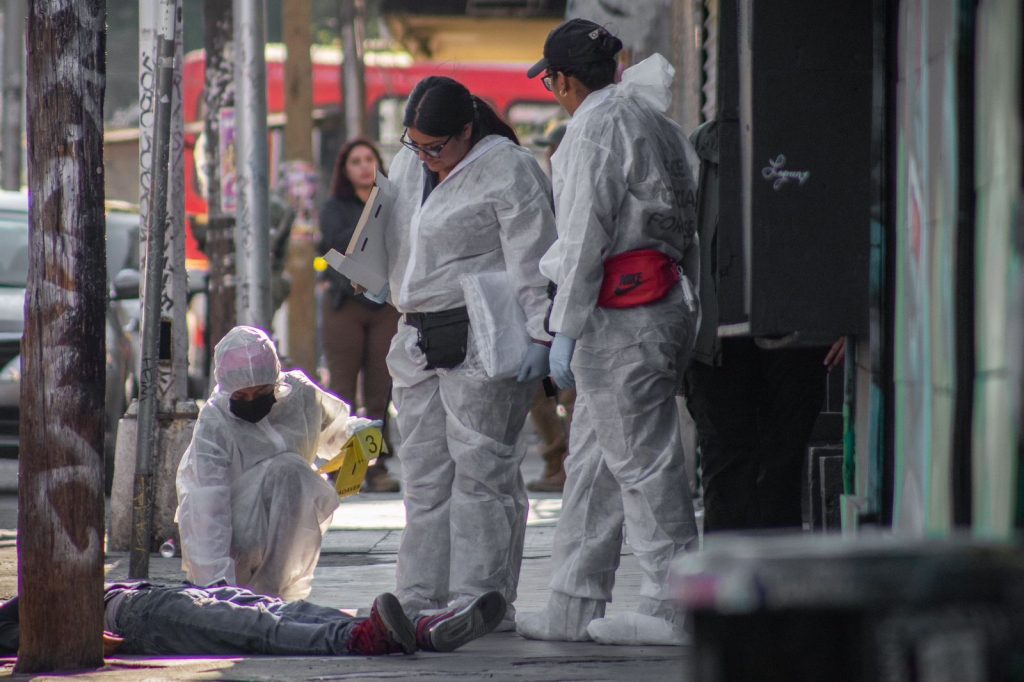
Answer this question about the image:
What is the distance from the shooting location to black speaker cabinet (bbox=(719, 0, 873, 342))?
18.2 feet

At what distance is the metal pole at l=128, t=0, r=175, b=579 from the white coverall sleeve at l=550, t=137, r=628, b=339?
2.16 meters

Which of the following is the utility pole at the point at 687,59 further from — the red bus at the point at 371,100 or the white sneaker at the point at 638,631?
the red bus at the point at 371,100

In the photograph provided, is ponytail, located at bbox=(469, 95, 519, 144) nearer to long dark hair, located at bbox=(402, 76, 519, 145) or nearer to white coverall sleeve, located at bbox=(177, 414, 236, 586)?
long dark hair, located at bbox=(402, 76, 519, 145)

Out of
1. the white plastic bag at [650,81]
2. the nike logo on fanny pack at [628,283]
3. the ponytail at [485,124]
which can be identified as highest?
the white plastic bag at [650,81]

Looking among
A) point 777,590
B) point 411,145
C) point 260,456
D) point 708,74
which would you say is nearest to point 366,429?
point 260,456

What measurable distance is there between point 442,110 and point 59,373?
1636 millimetres

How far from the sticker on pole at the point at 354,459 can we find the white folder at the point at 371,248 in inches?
22.9

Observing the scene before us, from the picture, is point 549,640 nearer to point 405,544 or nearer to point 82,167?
point 405,544

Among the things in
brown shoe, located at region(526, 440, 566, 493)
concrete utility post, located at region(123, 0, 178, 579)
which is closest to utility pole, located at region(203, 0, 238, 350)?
brown shoe, located at region(526, 440, 566, 493)

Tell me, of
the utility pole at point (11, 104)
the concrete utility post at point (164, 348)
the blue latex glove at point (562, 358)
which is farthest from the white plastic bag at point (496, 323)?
the utility pole at point (11, 104)

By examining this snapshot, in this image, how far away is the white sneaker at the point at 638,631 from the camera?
5613 millimetres

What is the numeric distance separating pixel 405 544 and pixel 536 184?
4.25ft

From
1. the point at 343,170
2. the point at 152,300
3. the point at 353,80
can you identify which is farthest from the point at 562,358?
the point at 353,80

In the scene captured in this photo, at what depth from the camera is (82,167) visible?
513cm
